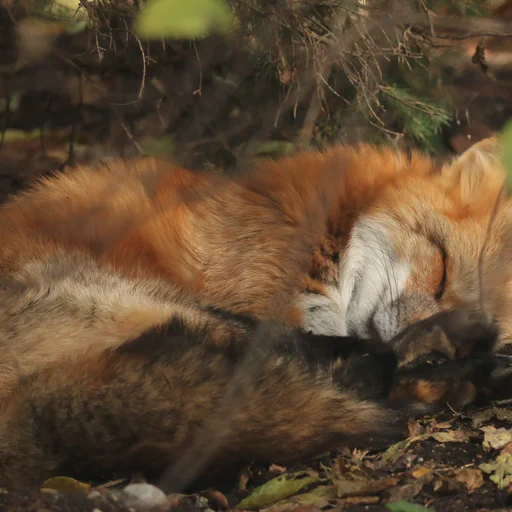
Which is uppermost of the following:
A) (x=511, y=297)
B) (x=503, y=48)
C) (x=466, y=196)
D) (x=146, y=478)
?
(x=503, y=48)

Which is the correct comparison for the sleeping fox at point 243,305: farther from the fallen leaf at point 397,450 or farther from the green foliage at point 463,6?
the green foliage at point 463,6

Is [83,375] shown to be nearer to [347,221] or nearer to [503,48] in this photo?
[347,221]

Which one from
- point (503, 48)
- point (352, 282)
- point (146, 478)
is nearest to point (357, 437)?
point (146, 478)

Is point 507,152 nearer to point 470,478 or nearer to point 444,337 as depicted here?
point 470,478

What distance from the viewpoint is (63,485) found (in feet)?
6.11

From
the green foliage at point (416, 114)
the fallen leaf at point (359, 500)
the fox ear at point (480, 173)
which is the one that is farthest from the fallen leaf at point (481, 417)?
the green foliage at point (416, 114)

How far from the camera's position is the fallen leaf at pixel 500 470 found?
1849mm

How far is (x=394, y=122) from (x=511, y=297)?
1.77 metres

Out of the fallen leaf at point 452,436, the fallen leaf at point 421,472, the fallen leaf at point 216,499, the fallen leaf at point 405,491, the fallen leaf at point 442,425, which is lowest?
the fallen leaf at point 216,499

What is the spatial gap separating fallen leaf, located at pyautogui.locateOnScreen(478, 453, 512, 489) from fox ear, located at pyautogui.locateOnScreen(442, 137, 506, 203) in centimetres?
122

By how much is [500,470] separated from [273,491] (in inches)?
24.1

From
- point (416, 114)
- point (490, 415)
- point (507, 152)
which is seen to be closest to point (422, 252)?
point (490, 415)

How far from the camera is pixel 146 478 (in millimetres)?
1905

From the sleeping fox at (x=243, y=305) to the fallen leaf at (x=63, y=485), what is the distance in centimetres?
3
